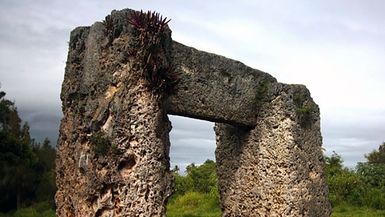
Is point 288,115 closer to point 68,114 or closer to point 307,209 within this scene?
point 307,209

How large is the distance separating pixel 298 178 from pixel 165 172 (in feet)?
8.70

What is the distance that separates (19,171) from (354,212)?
10.9 meters

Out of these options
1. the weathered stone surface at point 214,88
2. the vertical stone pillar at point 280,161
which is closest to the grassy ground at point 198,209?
the vertical stone pillar at point 280,161

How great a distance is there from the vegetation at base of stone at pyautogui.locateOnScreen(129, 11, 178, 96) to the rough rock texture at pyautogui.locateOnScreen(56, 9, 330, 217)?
72 millimetres

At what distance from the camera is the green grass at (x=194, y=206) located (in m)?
14.2

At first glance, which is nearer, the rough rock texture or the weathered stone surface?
the rough rock texture

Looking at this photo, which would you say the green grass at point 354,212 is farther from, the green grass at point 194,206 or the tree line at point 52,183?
the green grass at point 194,206

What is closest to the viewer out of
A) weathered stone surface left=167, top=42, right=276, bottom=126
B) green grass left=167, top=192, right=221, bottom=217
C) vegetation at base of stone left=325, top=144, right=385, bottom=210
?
weathered stone surface left=167, top=42, right=276, bottom=126

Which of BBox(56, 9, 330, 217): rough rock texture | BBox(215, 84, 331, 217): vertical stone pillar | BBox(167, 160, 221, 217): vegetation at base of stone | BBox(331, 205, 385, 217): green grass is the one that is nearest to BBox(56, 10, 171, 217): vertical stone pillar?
BBox(56, 9, 330, 217): rough rock texture

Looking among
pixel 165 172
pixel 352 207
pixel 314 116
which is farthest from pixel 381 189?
pixel 165 172

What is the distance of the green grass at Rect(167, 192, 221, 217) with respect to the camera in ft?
46.7

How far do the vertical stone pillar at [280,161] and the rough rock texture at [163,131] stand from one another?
0.02 metres

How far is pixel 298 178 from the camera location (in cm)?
819

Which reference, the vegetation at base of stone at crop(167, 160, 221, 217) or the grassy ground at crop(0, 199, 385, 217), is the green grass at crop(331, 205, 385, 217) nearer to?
the grassy ground at crop(0, 199, 385, 217)
